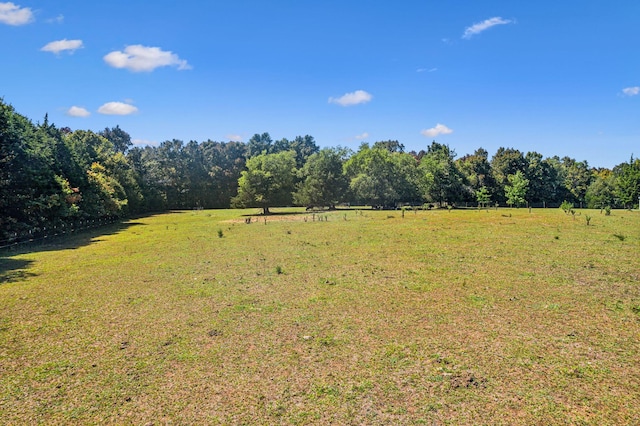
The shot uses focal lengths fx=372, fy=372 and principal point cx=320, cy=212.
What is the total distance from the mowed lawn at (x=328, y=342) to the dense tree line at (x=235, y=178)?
18.9m

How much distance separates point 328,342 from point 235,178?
342 ft

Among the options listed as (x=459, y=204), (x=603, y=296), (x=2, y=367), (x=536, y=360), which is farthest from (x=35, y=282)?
(x=459, y=204)

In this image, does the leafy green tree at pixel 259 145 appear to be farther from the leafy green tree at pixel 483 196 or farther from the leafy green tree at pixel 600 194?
the leafy green tree at pixel 600 194

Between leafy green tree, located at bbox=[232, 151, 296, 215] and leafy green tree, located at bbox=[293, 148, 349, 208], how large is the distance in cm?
351

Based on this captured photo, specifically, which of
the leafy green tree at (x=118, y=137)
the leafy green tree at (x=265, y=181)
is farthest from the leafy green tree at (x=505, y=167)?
the leafy green tree at (x=118, y=137)

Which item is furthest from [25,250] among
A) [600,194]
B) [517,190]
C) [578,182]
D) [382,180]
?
[578,182]

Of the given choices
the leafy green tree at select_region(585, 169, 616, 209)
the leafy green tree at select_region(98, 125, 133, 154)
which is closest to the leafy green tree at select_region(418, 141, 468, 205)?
the leafy green tree at select_region(585, 169, 616, 209)

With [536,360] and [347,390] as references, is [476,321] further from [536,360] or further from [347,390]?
[347,390]

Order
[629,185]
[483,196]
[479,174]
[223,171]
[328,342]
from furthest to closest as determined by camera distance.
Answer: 1. [223,171]
2. [479,174]
3. [483,196]
4. [629,185]
5. [328,342]

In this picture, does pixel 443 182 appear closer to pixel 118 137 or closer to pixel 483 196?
pixel 483 196

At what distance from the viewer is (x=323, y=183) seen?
77625 mm

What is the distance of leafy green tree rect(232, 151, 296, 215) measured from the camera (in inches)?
2692

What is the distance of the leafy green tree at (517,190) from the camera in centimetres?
8617

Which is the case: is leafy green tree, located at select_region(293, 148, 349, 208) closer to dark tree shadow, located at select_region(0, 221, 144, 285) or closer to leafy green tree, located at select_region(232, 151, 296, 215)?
leafy green tree, located at select_region(232, 151, 296, 215)
